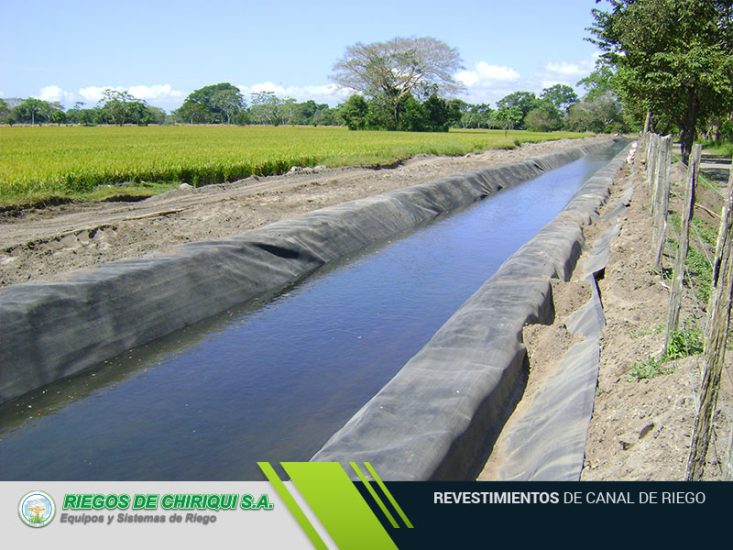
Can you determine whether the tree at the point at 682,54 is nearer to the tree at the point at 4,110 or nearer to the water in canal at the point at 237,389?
the water in canal at the point at 237,389

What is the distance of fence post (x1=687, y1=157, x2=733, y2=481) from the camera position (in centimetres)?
299

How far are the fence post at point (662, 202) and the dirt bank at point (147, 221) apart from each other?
658 centimetres

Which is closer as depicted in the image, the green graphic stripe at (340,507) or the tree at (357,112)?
the green graphic stripe at (340,507)

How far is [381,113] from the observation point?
6731 cm

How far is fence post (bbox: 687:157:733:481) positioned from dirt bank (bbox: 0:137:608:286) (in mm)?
6693

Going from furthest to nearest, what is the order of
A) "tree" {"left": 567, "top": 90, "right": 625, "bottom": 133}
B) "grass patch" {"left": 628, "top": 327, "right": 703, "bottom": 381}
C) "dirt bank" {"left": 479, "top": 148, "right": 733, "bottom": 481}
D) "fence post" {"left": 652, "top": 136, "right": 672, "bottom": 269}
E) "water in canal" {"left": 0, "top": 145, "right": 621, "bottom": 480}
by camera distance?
1. "tree" {"left": 567, "top": 90, "right": 625, "bottom": 133}
2. "fence post" {"left": 652, "top": 136, "right": 672, "bottom": 269}
3. "water in canal" {"left": 0, "top": 145, "right": 621, "bottom": 480}
4. "grass patch" {"left": 628, "top": 327, "right": 703, "bottom": 381}
5. "dirt bank" {"left": 479, "top": 148, "right": 733, "bottom": 481}

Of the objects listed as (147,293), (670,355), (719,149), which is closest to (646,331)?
(670,355)

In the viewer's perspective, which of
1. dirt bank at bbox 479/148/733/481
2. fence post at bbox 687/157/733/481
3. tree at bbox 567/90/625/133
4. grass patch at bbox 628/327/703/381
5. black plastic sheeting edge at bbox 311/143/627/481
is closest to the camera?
fence post at bbox 687/157/733/481

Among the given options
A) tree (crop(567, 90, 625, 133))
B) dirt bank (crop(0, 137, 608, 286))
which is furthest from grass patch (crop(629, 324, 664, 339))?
tree (crop(567, 90, 625, 133))

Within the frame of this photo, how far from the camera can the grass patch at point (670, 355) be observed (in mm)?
4660

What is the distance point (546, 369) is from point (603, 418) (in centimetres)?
144

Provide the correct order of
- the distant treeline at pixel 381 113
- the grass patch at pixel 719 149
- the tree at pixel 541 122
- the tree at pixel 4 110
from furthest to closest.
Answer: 1. the tree at pixel 4 110
2. the tree at pixel 541 122
3. the distant treeline at pixel 381 113
4. the grass patch at pixel 719 149

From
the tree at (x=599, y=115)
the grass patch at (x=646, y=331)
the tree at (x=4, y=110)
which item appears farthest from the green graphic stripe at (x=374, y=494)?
the tree at (x=4, y=110)

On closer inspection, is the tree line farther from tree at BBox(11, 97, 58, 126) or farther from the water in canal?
the water in canal
